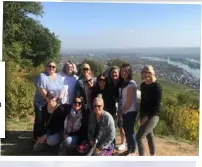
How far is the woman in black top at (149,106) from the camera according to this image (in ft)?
14.3

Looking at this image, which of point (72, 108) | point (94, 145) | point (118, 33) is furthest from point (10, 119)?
point (118, 33)

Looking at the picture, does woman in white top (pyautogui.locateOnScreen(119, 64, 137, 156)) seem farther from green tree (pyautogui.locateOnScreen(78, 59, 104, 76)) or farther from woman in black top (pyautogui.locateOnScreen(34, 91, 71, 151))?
woman in black top (pyautogui.locateOnScreen(34, 91, 71, 151))

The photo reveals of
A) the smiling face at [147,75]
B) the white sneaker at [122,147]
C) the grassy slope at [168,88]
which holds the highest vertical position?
the smiling face at [147,75]

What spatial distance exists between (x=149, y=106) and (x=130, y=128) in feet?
1.02

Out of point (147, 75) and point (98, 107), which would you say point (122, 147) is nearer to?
point (98, 107)

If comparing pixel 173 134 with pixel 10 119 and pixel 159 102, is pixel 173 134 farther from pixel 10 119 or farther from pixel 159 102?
pixel 10 119

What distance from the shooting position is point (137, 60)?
440cm

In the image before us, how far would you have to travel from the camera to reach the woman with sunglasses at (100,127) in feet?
14.1

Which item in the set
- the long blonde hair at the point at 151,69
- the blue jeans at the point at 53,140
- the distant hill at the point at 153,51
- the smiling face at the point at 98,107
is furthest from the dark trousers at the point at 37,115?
the long blonde hair at the point at 151,69

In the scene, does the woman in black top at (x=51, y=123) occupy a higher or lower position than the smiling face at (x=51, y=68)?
lower

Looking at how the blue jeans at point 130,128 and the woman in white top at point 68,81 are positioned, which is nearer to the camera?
the woman in white top at point 68,81

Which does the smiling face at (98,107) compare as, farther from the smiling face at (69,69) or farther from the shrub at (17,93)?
the shrub at (17,93)

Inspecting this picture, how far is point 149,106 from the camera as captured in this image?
4406 mm

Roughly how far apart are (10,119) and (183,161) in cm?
193
